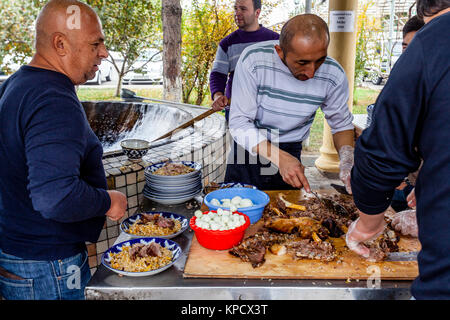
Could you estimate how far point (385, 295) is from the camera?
1459mm

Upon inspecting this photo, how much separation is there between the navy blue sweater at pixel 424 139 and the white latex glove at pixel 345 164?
864 millimetres

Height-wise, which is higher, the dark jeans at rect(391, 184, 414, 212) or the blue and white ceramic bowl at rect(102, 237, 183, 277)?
the blue and white ceramic bowl at rect(102, 237, 183, 277)

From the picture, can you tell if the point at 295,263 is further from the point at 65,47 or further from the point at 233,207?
the point at 65,47

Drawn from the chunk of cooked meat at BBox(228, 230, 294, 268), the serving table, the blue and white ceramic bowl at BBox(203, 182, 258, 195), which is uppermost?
the blue and white ceramic bowl at BBox(203, 182, 258, 195)

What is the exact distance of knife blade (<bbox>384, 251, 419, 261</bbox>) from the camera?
163 cm

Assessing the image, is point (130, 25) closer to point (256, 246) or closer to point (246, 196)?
point (246, 196)

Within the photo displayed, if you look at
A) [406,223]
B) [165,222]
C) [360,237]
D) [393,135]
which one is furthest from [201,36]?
[393,135]

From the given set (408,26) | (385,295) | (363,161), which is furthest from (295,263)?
(408,26)

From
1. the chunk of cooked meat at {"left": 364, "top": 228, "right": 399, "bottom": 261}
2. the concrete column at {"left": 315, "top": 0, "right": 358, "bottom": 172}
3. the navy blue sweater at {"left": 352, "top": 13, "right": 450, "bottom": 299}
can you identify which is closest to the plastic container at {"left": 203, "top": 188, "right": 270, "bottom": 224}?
the chunk of cooked meat at {"left": 364, "top": 228, "right": 399, "bottom": 261}

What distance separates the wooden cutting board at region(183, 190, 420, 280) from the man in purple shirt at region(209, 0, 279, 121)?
110 inches

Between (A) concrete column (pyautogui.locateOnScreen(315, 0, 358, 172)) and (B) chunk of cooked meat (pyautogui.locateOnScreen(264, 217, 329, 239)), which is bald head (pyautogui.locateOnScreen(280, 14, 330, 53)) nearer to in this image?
(B) chunk of cooked meat (pyautogui.locateOnScreen(264, 217, 329, 239))

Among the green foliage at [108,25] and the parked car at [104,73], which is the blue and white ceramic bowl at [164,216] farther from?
the parked car at [104,73]

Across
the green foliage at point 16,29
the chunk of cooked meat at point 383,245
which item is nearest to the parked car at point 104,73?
the green foliage at point 16,29

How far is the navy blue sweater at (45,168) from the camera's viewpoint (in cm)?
140
